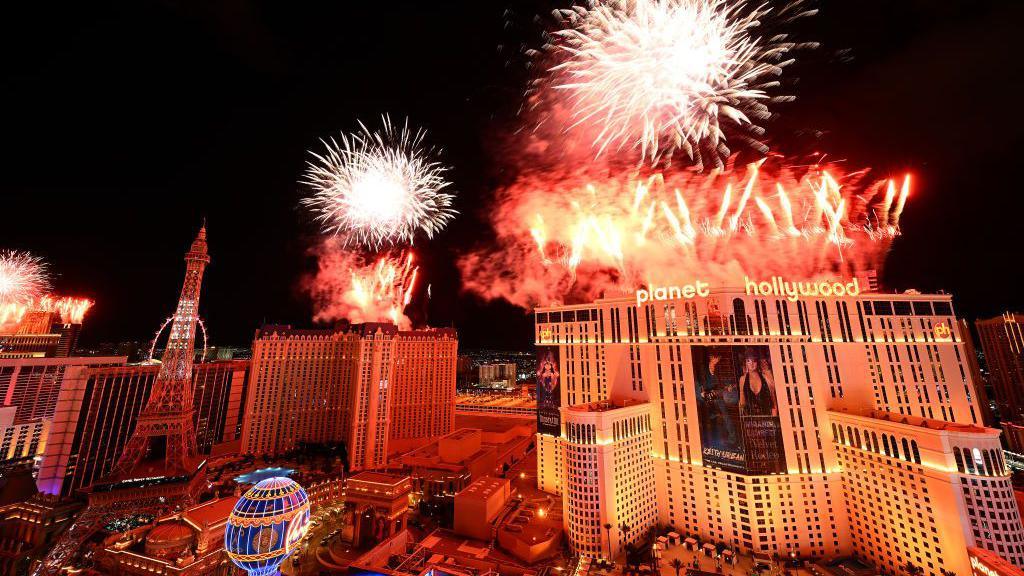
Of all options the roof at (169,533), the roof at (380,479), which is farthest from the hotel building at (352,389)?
the roof at (169,533)

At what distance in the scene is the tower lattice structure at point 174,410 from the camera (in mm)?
68812

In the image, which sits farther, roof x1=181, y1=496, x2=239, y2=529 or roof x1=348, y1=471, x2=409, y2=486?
roof x1=348, y1=471, x2=409, y2=486

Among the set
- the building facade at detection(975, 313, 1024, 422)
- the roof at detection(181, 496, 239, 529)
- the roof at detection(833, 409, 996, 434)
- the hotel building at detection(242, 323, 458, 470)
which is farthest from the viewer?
the hotel building at detection(242, 323, 458, 470)

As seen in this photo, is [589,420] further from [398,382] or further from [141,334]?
[141,334]

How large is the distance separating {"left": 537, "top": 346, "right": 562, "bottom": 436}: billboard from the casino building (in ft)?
31.7

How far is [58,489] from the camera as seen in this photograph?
65500mm

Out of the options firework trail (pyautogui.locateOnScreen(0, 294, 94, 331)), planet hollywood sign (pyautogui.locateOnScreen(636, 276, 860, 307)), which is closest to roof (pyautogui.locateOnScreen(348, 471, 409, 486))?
planet hollywood sign (pyautogui.locateOnScreen(636, 276, 860, 307))

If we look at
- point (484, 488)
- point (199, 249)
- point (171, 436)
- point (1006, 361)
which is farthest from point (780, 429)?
point (199, 249)

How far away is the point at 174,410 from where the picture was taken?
74125mm

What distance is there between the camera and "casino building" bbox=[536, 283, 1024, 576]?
129 feet

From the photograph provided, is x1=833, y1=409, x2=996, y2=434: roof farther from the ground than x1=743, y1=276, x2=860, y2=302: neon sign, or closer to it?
closer to it

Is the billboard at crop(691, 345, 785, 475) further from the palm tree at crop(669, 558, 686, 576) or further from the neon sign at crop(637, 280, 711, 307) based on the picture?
the palm tree at crop(669, 558, 686, 576)

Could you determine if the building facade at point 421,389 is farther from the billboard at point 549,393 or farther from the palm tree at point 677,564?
the palm tree at point 677,564

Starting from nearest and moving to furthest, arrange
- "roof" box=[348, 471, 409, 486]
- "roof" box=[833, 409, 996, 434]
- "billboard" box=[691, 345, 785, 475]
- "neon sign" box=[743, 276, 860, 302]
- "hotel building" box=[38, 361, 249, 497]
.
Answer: "roof" box=[833, 409, 996, 434] → "billboard" box=[691, 345, 785, 475] → "neon sign" box=[743, 276, 860, 302] → "roof" box=[348, 471, 409, 486] → "hotel building" box=[38, 361, 249, 497]
